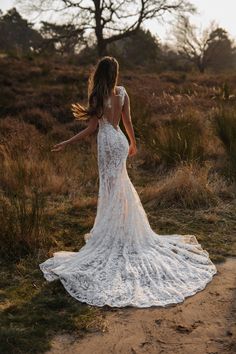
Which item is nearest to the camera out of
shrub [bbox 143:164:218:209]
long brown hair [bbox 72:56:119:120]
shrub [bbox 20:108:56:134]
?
long brown hair [bbox 72:56:119:120]

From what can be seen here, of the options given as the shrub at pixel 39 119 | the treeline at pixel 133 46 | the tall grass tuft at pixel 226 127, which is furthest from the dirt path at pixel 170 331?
the treeline at pixel 133 46

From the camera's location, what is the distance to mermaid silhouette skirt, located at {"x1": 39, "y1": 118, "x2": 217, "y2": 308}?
391 cm

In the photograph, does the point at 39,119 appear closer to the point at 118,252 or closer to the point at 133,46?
the point at 118,252

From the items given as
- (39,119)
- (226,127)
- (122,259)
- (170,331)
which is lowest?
(170,331)

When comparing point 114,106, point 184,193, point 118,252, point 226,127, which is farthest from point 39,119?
point 118,252

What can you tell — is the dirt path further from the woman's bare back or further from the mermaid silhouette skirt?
the woman's bare back

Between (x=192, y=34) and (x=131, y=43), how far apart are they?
8396 millimetres

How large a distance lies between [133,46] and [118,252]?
3171 centimetres

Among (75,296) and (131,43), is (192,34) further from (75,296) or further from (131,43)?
(75,296)

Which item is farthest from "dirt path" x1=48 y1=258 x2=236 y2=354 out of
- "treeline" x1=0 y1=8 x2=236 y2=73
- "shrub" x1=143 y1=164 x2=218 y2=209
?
"treeline" x1=0 y1=8 x2=236 y2=73

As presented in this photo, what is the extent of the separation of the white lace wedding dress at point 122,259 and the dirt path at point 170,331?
135 millimetres

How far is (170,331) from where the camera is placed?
3377mm

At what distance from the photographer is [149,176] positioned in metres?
8.17

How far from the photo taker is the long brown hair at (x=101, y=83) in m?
4.43
